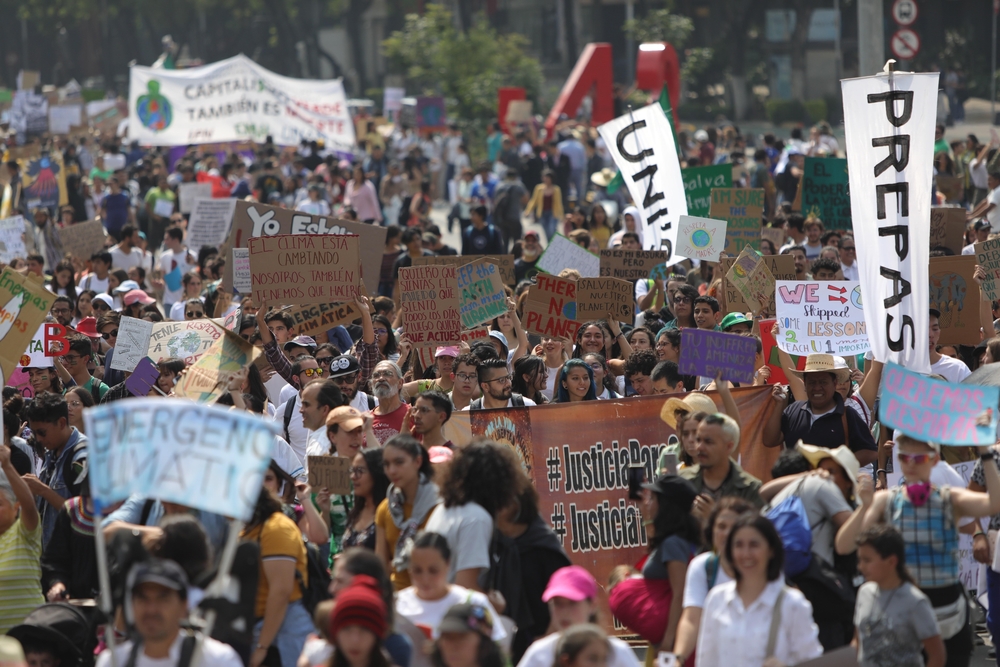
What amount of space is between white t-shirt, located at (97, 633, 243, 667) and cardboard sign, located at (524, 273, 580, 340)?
549cm

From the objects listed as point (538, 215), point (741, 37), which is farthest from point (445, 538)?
point (741, 37)

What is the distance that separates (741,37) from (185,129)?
89.6 ft

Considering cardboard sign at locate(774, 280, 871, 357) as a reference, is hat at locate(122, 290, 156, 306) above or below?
below

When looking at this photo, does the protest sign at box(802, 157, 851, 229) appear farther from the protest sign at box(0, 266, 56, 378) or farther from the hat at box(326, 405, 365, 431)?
the hat at box(326, 405, 365, 431)

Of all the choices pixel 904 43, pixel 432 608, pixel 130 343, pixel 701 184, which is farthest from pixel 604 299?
pixel 904 43

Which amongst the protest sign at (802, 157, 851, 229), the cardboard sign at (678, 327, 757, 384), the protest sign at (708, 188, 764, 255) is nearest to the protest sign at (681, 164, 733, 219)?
the protest sign at (802, 157, 851, 229)

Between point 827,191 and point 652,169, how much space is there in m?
2.58

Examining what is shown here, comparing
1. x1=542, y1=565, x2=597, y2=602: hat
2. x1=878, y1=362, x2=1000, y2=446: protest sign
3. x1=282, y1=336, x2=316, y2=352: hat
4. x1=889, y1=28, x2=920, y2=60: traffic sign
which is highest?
x1=889, y1=28, x2=920, y2=60: traffic sign

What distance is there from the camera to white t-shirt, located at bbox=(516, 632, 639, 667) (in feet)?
14.2

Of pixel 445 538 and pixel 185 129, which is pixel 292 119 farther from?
pixel 445 538

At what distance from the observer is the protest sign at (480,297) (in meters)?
9.73

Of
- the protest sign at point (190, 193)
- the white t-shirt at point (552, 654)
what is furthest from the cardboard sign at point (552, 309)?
the protest sign at point (190, 193)

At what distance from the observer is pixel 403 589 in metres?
5.34

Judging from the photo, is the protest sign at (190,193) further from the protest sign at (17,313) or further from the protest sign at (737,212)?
the protest sign at (17,313)
